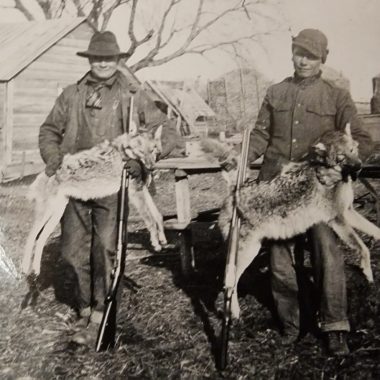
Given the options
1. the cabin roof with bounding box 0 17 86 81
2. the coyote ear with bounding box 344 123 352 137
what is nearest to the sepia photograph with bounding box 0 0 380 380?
the coyote ear with bounding box 344 123 352 137

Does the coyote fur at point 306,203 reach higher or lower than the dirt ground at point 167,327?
higher

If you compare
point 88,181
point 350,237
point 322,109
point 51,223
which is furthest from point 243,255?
point 51,223

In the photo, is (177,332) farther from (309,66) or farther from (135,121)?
(309,66)

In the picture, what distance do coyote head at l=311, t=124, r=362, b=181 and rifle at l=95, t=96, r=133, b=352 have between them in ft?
3.71

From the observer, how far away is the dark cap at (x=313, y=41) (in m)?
2.59

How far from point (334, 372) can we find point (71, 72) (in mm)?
4755

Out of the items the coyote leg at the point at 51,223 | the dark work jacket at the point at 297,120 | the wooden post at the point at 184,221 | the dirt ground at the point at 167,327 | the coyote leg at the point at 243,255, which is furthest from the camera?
the wooden post at the point at 184,221

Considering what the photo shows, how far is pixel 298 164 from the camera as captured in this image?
8.77ft

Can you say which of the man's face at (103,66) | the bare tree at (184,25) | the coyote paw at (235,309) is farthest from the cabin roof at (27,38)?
the coyote paw at (235,309)

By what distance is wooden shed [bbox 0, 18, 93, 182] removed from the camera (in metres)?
5.05

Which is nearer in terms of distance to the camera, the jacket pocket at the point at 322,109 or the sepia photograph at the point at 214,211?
the sepia photograph at the point at 214,211

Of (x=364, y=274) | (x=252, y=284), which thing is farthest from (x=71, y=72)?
(x=364, y=274)

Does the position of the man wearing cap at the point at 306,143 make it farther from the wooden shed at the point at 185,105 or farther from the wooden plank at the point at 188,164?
the wooden shed at the point at 185,105

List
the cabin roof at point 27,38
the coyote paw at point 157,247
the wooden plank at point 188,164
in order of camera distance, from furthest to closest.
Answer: the cabin roof at point 27,38 → the coyote paw at point 157,247 → the wooden plank at point 188,164
